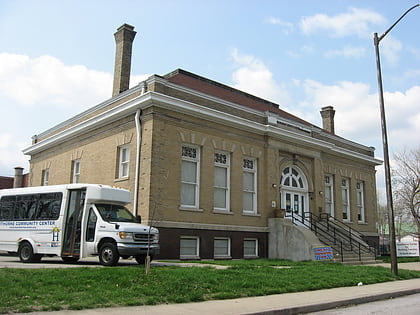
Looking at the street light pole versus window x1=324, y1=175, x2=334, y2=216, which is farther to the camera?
window x1=324, y1=175, x2=334, y2=216

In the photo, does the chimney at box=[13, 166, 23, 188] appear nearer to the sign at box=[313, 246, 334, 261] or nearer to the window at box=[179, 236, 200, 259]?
the window at box=[179, 236, 200, 259]

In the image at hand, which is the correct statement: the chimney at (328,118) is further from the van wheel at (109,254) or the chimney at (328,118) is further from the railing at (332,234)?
the van wheel at (109,254)

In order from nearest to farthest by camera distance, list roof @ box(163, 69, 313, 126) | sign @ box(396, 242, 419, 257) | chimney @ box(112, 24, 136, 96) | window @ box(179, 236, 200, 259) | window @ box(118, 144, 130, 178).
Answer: window @ box(179, 236, 200, 259) < window @ box(118, 144, 130, 178) < chimney @ box(112, 24, 136, 96) < roof @ box(163, 69, 313, 126) < sign @ box(396, 242, 419, 257)

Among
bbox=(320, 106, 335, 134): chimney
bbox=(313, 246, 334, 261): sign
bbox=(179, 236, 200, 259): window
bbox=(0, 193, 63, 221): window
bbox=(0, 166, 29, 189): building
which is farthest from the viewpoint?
bbox=(0, 166, 29, 189): building

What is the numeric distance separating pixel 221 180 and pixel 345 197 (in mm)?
12856

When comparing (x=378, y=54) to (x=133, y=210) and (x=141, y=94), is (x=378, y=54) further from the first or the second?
(x=133, y=210)

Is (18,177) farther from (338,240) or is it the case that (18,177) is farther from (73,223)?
(338,240)

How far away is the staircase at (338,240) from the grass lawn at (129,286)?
9197mm

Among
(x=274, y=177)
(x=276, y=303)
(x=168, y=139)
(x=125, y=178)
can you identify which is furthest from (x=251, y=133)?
(x=276, y=303)

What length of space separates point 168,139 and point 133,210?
3537 mm

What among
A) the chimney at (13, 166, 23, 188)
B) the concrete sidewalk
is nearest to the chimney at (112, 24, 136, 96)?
the concrete sidewalk

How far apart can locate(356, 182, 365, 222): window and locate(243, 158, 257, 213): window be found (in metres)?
12.2

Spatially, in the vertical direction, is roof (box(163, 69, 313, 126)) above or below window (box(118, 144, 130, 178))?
above

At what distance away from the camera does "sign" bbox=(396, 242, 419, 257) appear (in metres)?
28.3
